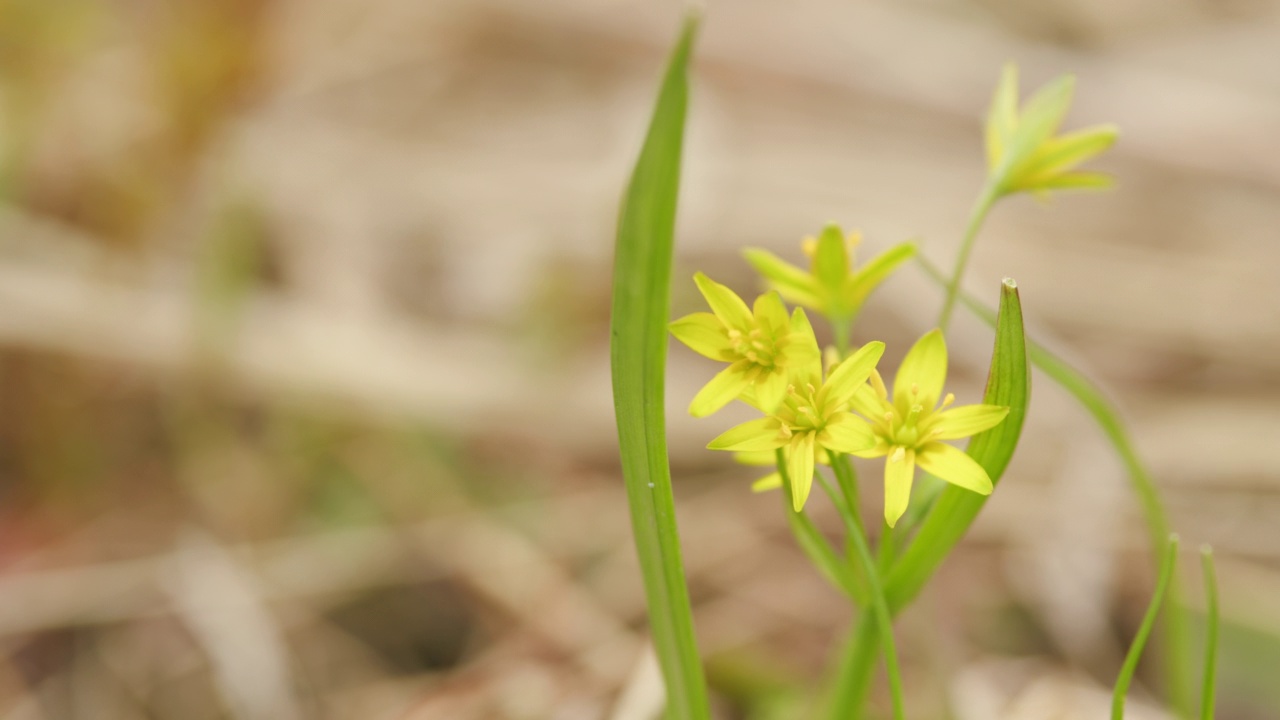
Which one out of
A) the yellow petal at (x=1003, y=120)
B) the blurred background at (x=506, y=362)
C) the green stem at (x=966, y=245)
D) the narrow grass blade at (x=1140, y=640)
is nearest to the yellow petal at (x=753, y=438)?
the green stem at (x=966, y=245)

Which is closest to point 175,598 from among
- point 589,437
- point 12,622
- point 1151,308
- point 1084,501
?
point 12,622

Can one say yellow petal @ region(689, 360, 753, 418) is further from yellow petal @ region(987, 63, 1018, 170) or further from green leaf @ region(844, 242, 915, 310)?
yellow petal @ region(987, 63, 1018, 170)

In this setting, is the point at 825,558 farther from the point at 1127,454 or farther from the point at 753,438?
the point at 1127,454

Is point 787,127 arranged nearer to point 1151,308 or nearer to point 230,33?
point 1151,308

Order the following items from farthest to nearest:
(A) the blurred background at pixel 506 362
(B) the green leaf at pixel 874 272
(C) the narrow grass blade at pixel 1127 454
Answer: (A) the blurred background at pixel 506 362
(C) the narrow grass blade at pixel 1127 454
(B) the green leaf at pixel 874 272

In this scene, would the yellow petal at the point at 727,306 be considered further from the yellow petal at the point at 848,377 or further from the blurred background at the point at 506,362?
the blurred background at the point at 506,362

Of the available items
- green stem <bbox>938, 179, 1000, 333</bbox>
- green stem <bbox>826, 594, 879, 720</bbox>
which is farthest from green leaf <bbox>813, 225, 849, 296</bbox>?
green stem <bbox>826, 594, 879, 720</bbox>
